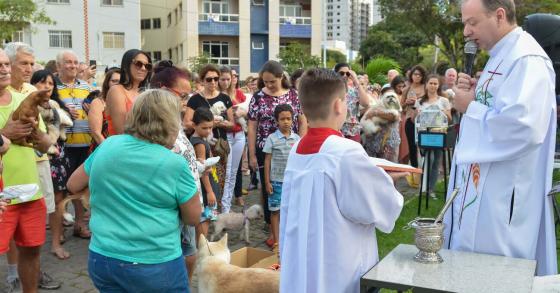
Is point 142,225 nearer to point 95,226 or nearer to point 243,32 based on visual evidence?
point 95,226

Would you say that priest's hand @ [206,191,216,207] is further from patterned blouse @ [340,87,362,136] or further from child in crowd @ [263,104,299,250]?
patterned blouse @ [340,87,362,136]

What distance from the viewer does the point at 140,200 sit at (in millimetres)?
2824

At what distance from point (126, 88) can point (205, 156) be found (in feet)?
4.99

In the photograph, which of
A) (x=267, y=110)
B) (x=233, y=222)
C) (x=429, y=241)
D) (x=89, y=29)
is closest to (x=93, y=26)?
(x=89, y=29)

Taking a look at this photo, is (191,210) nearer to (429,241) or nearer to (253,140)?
(429,241)

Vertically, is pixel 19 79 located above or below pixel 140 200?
above

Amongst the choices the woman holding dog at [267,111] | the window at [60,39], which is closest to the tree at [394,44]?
the window at [60,39]

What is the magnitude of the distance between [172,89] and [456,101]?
78.9 inches

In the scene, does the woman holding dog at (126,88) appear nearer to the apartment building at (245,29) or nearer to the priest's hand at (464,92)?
the priest's hand at (464,92)

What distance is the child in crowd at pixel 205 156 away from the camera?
5.25 meters

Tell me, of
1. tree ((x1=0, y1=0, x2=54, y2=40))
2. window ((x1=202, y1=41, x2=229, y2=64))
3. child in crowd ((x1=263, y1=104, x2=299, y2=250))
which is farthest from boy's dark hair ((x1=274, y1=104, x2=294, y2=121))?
window ((x1=202, y1=41, x2=229, y2=64))

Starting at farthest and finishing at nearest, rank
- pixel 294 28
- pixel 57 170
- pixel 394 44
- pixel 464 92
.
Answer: pixel 394 44 < pixel 294 28 < pixel 57 170 < pixel 464 92

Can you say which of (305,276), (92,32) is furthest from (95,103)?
(92,32)

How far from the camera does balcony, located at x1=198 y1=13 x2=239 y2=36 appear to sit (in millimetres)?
40406
